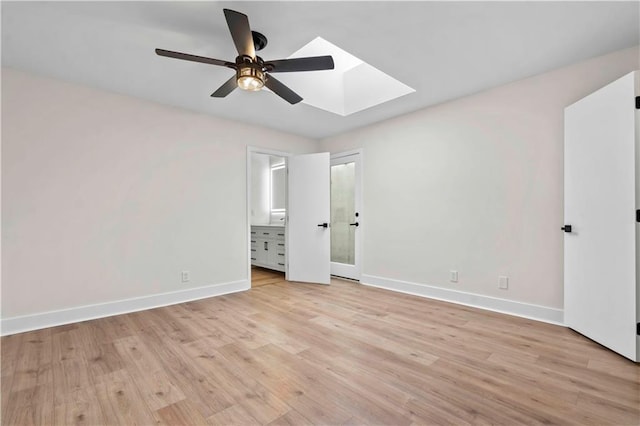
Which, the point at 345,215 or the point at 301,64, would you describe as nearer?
the point at 301,64

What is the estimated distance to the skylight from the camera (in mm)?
3379

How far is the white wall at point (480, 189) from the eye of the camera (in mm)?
2773

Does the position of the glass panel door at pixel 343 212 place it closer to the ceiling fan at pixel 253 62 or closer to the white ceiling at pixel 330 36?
the white ceiling at pixel 330 36

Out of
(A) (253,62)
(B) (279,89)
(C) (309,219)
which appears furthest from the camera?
(C) (309,219)

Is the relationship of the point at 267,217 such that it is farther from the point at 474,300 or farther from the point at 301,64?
the point at 301,64

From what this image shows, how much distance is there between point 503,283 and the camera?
3.08m

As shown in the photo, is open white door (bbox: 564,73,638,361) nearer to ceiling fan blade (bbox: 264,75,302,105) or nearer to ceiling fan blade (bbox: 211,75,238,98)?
ceiling fan blade (bbox: 264,75,302,105)

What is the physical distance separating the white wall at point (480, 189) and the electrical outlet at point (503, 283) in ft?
0.12

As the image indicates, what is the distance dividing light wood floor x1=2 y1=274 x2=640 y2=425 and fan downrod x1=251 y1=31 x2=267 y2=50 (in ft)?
7.90

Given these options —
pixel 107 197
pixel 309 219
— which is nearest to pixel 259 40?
pixel 107 197

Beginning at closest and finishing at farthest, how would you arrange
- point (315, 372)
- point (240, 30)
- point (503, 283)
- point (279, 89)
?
1. point (240, 30)
2. point (315, 372)
3. point (279, 89)
4. point (503, 283)

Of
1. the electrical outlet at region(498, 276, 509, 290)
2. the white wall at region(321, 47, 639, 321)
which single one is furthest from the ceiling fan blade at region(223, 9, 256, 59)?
the electrical outlet at region(498, 276, 509, 290)

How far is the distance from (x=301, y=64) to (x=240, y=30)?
0.48 meters

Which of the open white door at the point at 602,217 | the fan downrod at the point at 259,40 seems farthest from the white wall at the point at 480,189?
the fan downrod at the point at 259,40
